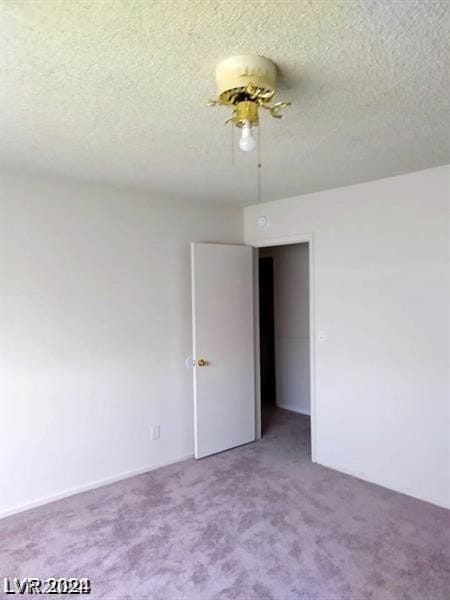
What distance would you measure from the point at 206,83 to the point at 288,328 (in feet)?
13.1

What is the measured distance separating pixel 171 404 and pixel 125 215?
1.70 m

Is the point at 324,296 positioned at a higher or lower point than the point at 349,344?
higher

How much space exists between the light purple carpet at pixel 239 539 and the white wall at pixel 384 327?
0.88ft

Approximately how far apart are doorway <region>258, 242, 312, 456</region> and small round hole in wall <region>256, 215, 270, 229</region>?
1.02 meters

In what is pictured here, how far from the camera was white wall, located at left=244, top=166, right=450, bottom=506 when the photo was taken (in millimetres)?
2918

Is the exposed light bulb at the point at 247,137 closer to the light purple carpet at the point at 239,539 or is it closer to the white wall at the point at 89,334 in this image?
the white wall at the point at 89,334

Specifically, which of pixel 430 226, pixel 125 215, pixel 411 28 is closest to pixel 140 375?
pixel 125 215

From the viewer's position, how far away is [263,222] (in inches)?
161

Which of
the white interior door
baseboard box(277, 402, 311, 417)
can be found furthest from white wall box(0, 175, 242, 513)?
baseboard box(277, 402, 311, 417)

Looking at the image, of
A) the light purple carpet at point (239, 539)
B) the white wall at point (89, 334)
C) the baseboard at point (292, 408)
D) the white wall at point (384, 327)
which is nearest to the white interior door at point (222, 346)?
the white wall at point (89, 334)

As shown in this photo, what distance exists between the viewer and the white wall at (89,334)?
9.52 feet

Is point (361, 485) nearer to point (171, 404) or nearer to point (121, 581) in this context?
point (171, 404)

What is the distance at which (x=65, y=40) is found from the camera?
1377mm

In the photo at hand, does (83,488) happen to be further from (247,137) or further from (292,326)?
(292,326)
